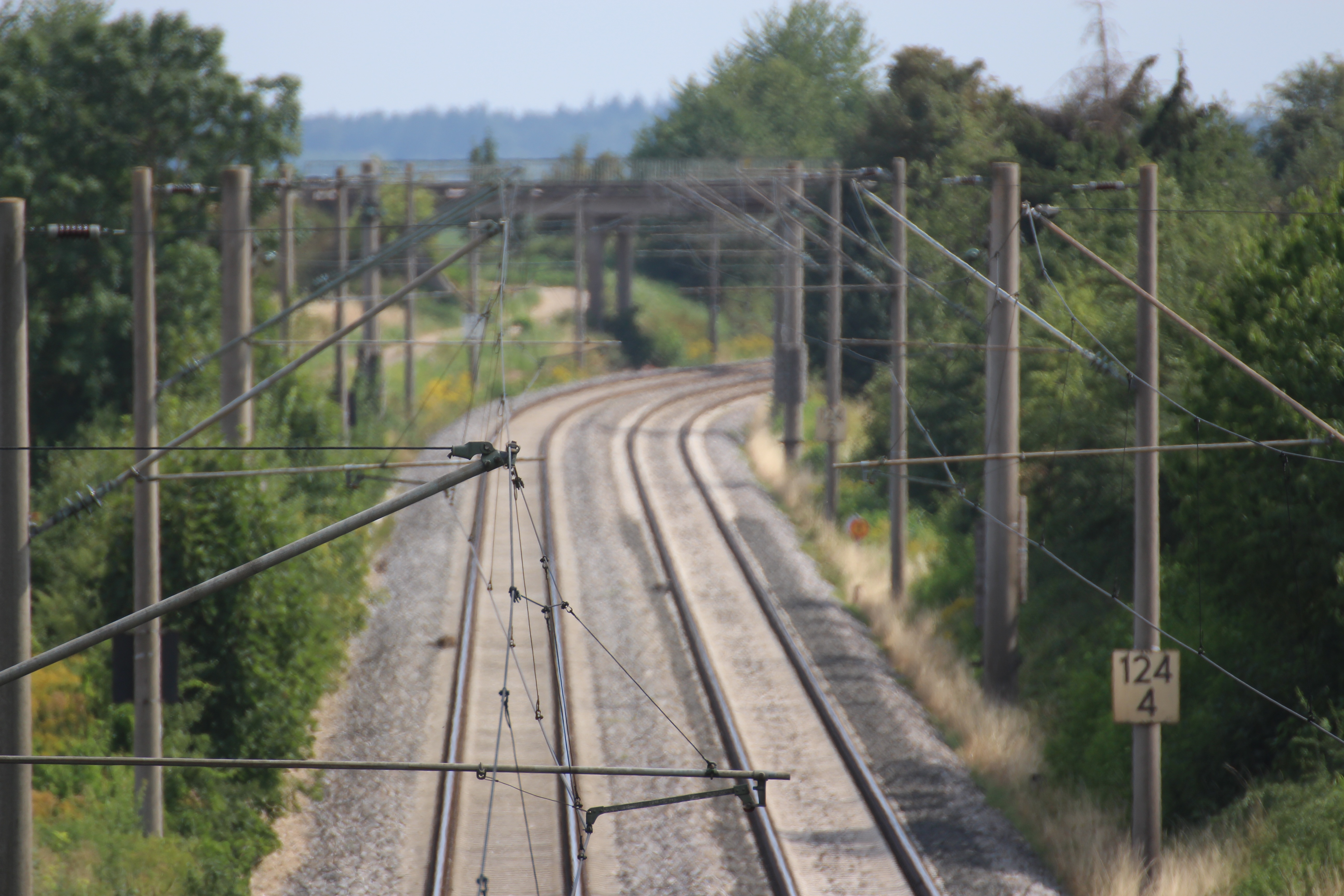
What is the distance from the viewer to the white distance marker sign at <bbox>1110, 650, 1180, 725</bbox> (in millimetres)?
13320

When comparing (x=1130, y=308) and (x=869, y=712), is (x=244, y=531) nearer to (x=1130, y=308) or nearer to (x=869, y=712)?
(x=869, y=712)

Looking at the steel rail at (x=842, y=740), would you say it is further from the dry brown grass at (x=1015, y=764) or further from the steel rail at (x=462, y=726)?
the steel rail at (x=462, y=726)

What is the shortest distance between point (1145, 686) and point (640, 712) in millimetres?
7078

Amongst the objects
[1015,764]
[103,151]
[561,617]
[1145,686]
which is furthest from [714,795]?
[103,151]

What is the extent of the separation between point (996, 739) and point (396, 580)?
35.6ft

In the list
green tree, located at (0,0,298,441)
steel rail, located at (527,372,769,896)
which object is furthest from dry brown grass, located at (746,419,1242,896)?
green tree, located at (0,0,298,441)

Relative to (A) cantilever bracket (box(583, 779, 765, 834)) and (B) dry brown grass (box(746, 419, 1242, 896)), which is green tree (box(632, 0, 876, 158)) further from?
(A) cantilever bracket (box(583, 779, 765, 834))

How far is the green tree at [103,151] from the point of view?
26562 millimetres

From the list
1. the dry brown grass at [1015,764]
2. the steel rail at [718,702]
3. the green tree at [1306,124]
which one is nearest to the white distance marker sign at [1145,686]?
the dry brown grass at [1015,764]

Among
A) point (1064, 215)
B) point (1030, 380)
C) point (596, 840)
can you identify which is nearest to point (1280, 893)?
point (596, 840)

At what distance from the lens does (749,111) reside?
77438mm

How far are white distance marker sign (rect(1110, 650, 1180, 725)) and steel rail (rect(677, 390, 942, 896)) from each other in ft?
8.23

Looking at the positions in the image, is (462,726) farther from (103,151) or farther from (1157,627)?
(103,151)

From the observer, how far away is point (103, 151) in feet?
89.5
